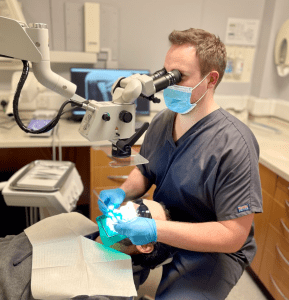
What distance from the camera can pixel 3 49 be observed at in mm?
709

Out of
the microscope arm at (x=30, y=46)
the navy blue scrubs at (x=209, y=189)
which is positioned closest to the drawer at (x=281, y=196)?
the navy blue scrubs at (x=209, y=189)

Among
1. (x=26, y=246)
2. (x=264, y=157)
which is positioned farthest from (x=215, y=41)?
(x=26, y=246)

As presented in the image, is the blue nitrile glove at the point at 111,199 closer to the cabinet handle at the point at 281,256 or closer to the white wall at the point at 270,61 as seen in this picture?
the cabinet handle at the point at 281,256

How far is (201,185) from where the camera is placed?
1.08m

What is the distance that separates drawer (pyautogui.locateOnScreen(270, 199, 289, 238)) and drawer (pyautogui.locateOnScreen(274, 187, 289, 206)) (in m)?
0.02

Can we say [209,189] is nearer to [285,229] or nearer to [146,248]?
[146,248]

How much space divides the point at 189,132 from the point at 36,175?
2.85 ft

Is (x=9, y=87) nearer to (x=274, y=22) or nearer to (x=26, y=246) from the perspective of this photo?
(x=26, y=246)

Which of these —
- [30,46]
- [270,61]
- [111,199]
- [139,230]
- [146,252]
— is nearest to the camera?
[30,46]

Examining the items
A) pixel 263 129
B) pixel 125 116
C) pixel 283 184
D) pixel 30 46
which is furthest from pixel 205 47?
pixel 263 129

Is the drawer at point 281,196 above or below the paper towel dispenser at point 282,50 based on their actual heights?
below

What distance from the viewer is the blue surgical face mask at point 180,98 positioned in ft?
3.44

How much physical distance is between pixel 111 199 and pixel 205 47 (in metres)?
0.70

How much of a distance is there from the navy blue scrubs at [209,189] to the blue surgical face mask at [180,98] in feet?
0.32
